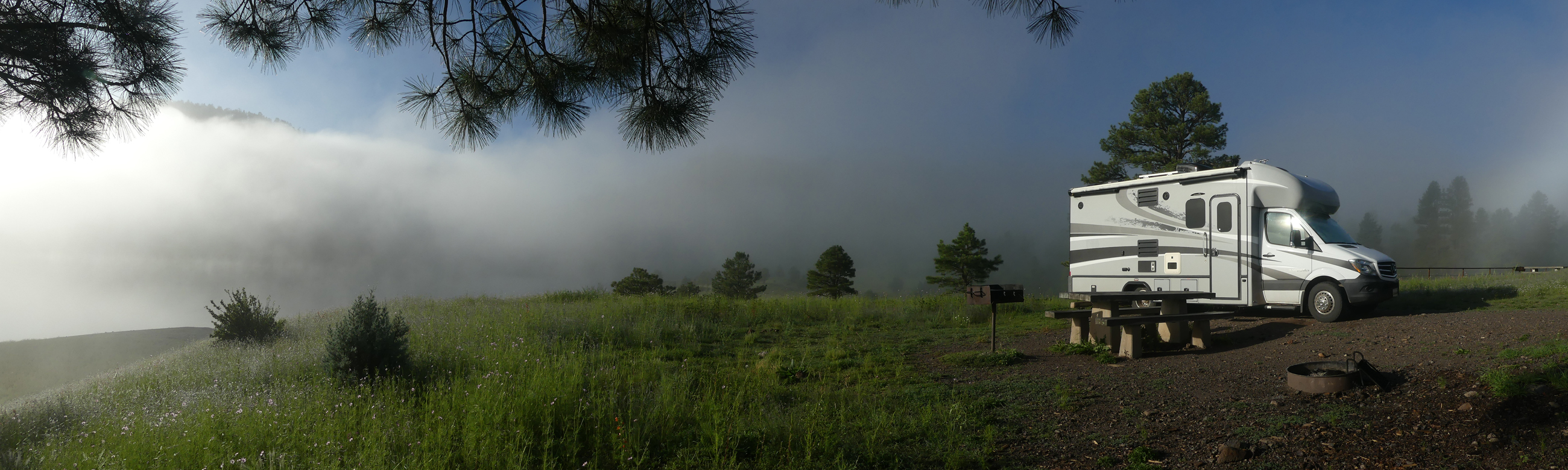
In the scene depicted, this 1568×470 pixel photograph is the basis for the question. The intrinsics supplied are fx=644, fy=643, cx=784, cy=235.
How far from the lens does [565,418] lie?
4.51 meters

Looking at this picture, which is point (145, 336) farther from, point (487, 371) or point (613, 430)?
point (613, 430)

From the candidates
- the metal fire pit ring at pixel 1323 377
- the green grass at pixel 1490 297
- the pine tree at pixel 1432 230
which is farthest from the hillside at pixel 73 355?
the pine tree at pixel 1432 230

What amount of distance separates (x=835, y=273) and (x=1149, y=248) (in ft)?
89.4

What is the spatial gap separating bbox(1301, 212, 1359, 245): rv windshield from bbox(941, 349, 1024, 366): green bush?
18.4ft

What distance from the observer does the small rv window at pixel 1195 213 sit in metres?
10.5

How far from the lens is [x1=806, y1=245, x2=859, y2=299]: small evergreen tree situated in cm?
3788

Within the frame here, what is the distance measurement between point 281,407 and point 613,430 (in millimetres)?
2676

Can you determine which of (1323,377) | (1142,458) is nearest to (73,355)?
(1142,458)

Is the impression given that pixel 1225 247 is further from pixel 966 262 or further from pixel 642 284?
pixel 642 284

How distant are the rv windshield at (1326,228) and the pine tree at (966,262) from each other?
2234 centimetres

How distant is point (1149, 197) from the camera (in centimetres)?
1099

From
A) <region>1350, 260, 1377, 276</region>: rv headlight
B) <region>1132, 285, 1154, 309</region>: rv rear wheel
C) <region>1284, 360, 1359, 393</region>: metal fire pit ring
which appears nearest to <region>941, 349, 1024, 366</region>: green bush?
<region>1284, 360, 1359, 393</region>: metal fire pit ring

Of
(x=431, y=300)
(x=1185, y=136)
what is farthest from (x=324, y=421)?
(x=1185, y=136)

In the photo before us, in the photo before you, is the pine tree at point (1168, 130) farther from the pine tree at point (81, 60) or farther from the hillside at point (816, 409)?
the pine tree at point (81, 60)
